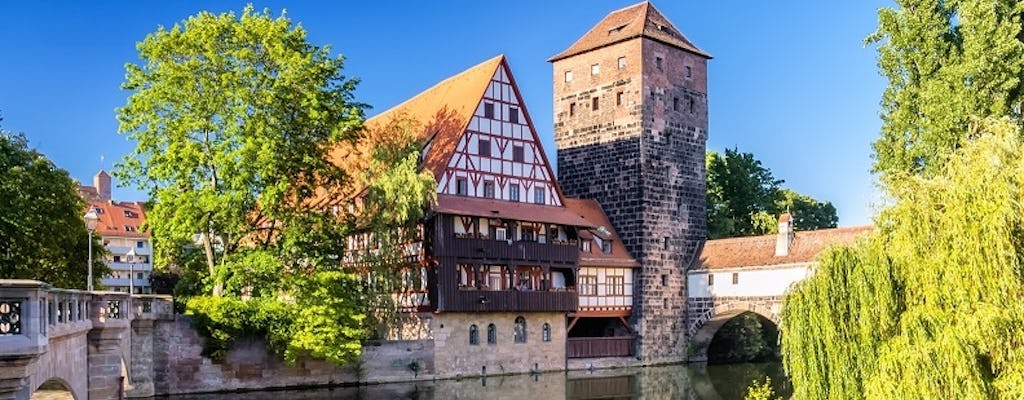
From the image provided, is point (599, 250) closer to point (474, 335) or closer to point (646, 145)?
point (646, 145)

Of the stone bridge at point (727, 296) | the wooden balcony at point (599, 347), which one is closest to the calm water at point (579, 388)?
the wooden balcony at point (599, 347)

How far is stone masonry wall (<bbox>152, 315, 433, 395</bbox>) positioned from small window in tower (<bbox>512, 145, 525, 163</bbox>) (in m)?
7.84

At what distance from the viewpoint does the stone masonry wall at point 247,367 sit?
27.2 meters

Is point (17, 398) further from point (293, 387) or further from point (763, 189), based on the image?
point (763, 189)

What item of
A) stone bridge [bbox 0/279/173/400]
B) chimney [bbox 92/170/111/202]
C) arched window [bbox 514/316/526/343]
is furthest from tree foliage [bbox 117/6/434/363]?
chimney [bbox 92/170/111/202]

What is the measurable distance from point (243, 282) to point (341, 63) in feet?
24.0

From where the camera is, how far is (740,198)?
50.8 meters

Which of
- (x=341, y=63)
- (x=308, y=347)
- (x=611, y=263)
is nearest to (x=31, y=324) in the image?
(x=308, y=347)

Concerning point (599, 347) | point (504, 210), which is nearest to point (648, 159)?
point (599, 347)

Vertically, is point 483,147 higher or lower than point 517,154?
higher

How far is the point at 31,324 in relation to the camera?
379 inches

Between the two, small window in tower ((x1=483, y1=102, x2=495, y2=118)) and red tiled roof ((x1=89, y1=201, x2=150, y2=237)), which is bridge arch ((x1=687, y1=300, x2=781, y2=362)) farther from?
red tiled roof ((x1=89, y1=201, x2=150, y2=237))

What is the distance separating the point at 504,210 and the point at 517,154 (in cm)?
247

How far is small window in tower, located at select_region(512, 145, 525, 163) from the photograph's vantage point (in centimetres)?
3591
